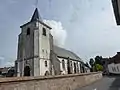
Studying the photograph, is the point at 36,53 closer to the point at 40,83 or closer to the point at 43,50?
the point at 43,50

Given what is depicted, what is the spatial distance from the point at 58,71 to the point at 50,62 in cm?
359

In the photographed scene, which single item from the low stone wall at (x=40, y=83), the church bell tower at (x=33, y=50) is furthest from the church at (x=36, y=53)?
the low stone wall at (x=40, y=83)

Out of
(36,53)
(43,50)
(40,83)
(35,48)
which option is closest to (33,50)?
(35,48)

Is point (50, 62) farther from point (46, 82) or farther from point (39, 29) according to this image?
point (46, 82)

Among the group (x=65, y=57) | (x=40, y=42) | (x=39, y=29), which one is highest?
(x=39, y=29)

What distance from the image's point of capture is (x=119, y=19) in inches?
403

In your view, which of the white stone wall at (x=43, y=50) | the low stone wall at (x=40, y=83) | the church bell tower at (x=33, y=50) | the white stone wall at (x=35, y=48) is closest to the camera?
the low stone wall at (x=40, y=83)

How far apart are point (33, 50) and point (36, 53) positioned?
133cm

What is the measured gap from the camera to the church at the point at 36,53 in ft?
129

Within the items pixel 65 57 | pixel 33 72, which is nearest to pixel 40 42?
pixel 33 72

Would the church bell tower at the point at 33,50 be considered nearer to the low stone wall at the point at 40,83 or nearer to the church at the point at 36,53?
the church at the point at 36,53

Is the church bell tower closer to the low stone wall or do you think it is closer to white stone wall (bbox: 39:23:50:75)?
white stone wall (bbox: 39:23:50:75)

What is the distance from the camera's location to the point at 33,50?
3994 centimetres

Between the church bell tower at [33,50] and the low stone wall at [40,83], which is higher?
the church bell tower at [33,50]
